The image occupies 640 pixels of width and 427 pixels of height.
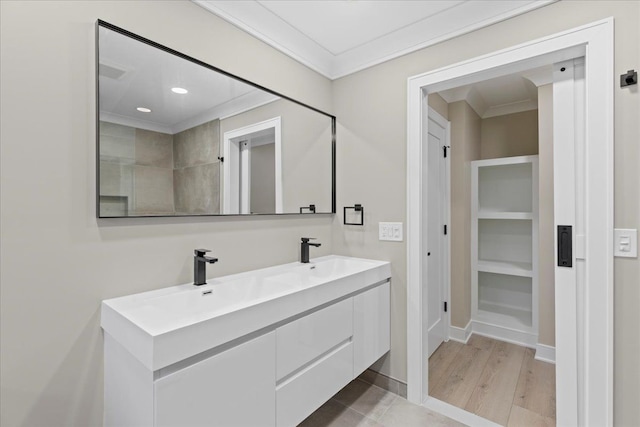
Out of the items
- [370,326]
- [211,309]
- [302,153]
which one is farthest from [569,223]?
[211,309]

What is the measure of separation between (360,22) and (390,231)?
1.40m

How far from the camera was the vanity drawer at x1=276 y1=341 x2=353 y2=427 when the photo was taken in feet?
4.59

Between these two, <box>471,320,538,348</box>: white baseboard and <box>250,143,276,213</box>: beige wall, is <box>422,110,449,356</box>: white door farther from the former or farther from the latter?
<box>250,143,276,213</box>: beige wall

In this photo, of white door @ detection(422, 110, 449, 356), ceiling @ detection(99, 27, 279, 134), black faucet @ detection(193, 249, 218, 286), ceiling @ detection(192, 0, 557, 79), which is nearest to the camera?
ceiling @ detection(99, 27, 279, 134)

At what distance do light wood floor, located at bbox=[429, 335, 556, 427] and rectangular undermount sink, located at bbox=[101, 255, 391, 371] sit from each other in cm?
104

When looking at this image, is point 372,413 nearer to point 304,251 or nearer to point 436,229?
point 304,251

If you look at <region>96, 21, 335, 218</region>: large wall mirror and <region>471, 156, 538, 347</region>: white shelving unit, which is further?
<region>471, 156, 538, 347</region>: white shelving unit

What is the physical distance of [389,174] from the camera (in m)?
2.20

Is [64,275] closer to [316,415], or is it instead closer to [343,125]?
[316,415]

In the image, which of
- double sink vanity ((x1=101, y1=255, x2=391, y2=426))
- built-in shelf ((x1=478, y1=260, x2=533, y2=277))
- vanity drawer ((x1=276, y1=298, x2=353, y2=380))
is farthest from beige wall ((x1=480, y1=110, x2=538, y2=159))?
vanity drawer ((x1=276, y1=298, x2=353, y2=380))

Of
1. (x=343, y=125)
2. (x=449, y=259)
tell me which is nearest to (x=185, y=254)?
(x=343, y=125)

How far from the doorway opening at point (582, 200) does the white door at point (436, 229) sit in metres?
0.94

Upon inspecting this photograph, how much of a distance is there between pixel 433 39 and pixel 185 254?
1979 mm

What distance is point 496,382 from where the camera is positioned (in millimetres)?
2328
